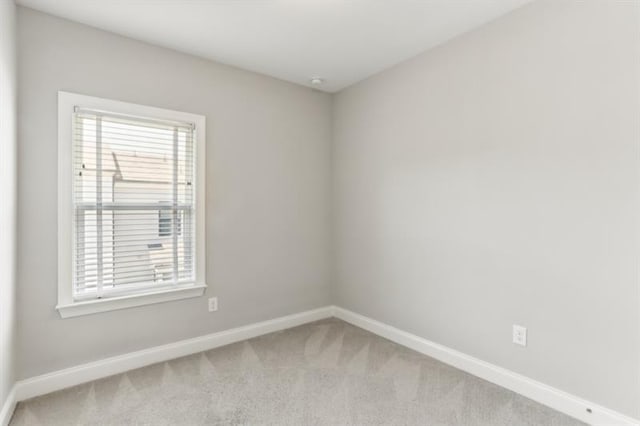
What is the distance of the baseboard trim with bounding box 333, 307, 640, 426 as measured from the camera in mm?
1820

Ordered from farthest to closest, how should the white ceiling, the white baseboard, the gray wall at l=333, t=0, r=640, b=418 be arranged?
the white ceiling
the white baseboard
the gray wall at l=333, t=0, r=640, b=418

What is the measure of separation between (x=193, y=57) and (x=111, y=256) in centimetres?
168

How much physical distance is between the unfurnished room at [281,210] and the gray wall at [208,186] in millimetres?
15

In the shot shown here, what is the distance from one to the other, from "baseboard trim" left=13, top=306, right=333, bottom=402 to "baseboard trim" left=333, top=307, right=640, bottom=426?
972 mm

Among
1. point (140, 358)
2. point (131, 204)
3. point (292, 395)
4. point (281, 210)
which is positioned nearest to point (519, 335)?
point (292, 395)

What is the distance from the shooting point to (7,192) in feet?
6.19

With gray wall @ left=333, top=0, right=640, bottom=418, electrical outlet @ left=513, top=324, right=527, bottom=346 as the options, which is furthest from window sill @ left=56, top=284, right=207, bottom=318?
electrical outlet @ left=513, top=324, right=527, bottom=346

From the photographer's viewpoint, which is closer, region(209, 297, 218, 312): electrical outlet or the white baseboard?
the white baseboard

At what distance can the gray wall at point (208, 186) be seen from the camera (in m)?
2.15

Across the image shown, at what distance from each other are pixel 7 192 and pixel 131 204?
2.29 feet

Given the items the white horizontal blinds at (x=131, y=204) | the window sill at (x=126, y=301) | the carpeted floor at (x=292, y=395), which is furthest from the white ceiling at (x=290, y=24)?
the carpeted floor at (x=292, y=395)

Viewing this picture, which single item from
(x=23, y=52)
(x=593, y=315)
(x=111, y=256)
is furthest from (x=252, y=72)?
(x=593, y=315)

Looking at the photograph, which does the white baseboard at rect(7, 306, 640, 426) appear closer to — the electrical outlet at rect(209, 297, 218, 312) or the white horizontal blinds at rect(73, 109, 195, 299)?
the electrical outlet at rect(209, 297, 218, 312)

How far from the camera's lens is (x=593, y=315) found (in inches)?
73.2
